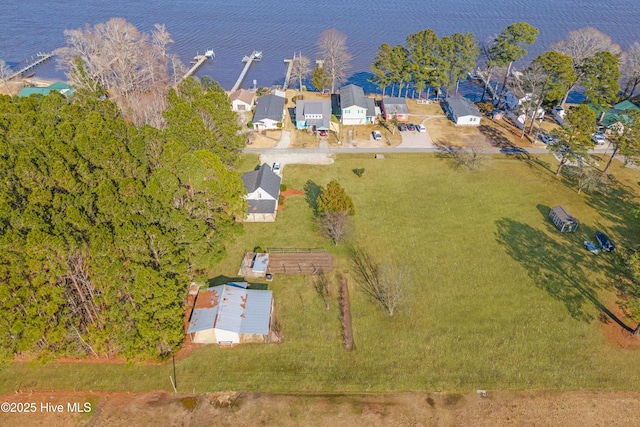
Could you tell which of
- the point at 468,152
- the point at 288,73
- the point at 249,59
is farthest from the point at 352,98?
the point at 249,59

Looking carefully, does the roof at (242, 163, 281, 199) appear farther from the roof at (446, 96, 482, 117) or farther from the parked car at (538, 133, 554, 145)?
the parked car at (538, 133, 554, 145)

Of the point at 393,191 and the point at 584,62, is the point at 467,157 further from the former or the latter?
the point at 584,62

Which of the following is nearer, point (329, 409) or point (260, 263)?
point (329, 409)

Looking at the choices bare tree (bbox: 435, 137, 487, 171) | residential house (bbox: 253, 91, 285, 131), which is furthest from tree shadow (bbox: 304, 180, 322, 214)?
bare tree (bbox: 435, 137, 487, 171)

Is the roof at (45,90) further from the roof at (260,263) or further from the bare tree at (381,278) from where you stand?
the bare tree at (381,278)

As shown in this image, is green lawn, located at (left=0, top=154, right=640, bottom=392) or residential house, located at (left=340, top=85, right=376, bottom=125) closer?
green lawn, located at (left=0, top=154, right=640, bottom=392)

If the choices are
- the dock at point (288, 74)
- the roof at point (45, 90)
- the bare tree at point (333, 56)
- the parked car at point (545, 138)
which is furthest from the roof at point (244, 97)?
the parked car at point (545, 138)

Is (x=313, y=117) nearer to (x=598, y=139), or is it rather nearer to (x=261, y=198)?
(x=261, y=198)
